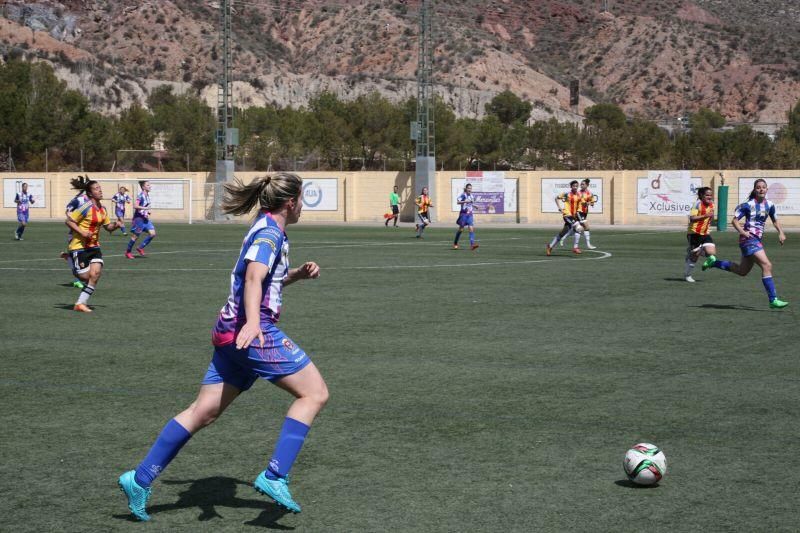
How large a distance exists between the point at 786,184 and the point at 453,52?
77691mm

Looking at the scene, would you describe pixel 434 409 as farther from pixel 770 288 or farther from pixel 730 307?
pixel 770 288

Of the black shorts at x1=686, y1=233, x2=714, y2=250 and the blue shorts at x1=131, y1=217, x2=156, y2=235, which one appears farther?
the blue shorts at x1=131, y1=217, x2=156, y2=235

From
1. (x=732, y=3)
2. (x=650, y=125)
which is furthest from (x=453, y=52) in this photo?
(x=732, y=3)

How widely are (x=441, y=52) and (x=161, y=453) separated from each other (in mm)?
121196

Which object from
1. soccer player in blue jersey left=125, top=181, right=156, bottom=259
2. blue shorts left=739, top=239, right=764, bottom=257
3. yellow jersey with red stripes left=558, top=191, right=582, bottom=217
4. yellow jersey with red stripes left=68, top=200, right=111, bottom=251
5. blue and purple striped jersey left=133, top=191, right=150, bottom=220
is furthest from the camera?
yellow jersey with red stripes left=558, top=191, right=582, bottom=217

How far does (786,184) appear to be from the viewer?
49.6m

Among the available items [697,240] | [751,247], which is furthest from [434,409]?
[697,240]

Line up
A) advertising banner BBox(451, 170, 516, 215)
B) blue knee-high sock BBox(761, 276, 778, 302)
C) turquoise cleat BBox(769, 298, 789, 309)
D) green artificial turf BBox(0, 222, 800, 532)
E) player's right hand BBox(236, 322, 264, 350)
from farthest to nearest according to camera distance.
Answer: advertising banner BBox(451, 170, 516, 215), blue knee-high sock BBox(761, 276, 778, 302), turquoise cleat BBox(769, 298, 789, 309), green artificial turf BBox(0, 222, 800, 532), player's right hand BBox(236, 322, 264, 350)

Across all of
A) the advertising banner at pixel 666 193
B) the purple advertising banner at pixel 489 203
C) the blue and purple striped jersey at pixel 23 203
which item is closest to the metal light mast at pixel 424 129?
the purple advertising banner at pixel 489 203

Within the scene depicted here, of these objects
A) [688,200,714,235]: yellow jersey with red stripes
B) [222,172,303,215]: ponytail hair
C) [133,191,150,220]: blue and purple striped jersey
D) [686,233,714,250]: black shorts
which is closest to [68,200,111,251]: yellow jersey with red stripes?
[686,233,714,250]: black shorts

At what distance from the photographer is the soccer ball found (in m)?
6.87

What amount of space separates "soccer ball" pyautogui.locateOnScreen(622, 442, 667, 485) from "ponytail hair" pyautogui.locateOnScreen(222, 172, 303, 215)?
2.55 meters

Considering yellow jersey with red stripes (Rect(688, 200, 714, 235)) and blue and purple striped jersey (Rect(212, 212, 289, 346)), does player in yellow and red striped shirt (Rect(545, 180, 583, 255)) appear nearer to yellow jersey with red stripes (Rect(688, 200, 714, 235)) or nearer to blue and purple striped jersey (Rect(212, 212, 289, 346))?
yellow jersey with red stripes (Rect(688, 200, 714, 235))

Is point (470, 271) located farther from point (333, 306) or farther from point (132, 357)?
point (132, 357)
